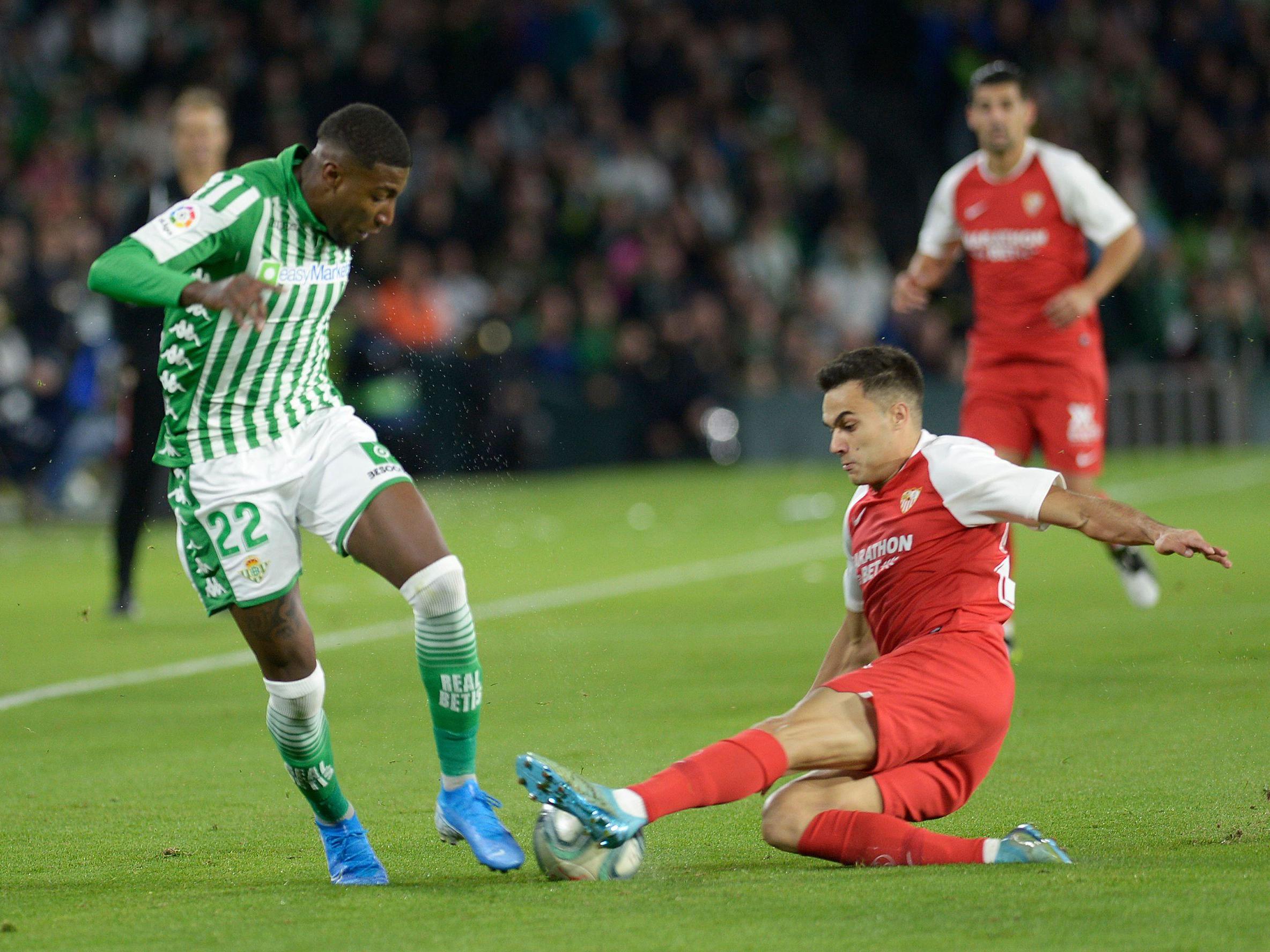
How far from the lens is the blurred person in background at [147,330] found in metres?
8.98

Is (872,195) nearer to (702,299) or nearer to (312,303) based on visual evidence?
(702,299)

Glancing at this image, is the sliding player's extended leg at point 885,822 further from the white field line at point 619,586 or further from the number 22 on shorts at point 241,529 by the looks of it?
the white field line at point 619,586

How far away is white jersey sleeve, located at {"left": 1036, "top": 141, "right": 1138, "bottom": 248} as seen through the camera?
27.5 ft

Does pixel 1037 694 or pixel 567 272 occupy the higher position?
pixel 567 272

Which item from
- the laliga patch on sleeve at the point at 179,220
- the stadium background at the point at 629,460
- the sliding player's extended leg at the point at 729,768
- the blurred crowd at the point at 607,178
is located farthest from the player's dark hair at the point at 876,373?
the blurred crowd at the point at 607,178

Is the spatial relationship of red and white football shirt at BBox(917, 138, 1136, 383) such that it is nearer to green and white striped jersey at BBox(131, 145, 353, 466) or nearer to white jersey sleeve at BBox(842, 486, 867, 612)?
white jersey sleeve at BBox(842, 486, 867, 612)

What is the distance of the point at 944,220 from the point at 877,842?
4.76m

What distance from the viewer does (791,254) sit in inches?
824

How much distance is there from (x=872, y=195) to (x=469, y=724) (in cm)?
1877

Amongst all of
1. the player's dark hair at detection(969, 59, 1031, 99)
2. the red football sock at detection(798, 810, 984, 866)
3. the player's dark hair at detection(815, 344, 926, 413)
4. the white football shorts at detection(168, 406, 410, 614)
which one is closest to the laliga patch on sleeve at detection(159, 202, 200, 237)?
the white football shorts at detection(168, 406, 410, 614)

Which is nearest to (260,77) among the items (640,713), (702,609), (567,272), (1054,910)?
(567,272)

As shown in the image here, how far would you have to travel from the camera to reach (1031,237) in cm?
847

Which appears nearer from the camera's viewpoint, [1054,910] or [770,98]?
[1054,910]

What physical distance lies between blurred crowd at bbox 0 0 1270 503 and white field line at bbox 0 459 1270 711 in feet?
10.6
